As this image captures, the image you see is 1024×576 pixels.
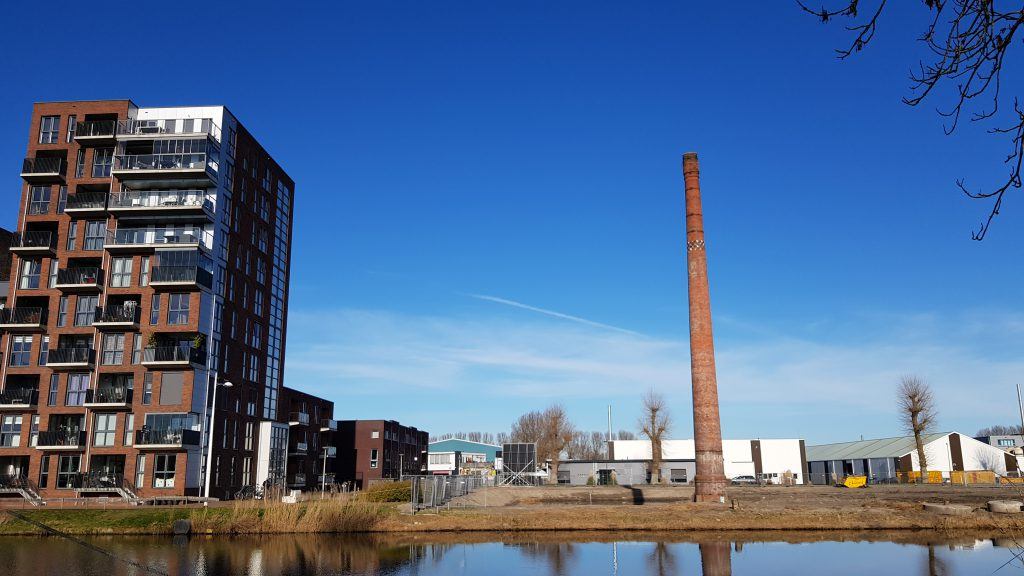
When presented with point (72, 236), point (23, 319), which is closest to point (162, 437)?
point (23, 319)

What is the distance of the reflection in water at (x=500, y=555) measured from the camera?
25047 millimetres

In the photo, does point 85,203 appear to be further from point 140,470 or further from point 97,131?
point 140,470

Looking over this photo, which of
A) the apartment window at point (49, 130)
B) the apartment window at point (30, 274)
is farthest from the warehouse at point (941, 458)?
the apartment window at point (49, 130)

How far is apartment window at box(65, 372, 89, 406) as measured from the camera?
53688 millimetres

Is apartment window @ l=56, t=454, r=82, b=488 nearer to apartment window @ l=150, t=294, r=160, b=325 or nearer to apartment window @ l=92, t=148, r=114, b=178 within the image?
apartment window @ l=150, t=294, r=160, b=325

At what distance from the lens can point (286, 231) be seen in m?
72.6

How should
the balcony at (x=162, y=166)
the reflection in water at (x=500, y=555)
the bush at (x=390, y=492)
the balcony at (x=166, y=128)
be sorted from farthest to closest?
the balcony at (x=166, y=128)
the balcony at (x=162, y=166)
the bush at (x=390, y=492)
the reflection in water at (x=500, y=555)

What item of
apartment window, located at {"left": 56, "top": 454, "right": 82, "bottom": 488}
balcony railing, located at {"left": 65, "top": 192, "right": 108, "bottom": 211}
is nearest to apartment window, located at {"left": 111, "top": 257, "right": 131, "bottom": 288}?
balcony railing, located at {"left": 65, "top": 192, "right": 108, "bottom": 211}

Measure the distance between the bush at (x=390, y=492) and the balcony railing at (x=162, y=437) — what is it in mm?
12712

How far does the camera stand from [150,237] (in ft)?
183

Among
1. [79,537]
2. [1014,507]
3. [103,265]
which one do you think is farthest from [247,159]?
[1014,507]

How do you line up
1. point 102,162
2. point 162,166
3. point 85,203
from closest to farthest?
point 85,203 < point 162,166 < point 102,162

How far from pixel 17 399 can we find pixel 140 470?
10.5m

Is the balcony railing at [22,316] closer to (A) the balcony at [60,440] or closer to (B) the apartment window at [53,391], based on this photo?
(B) the apartment window at [53,391]
